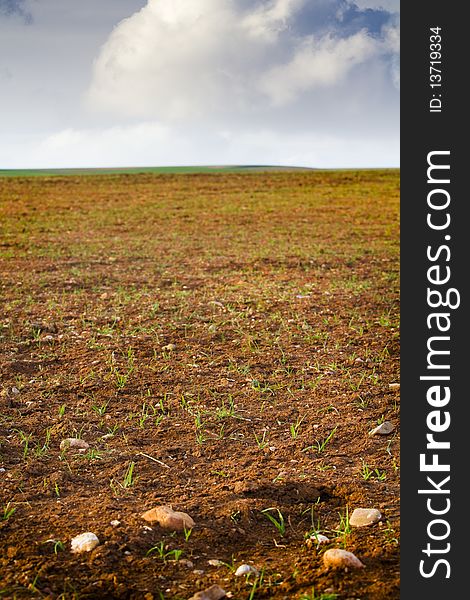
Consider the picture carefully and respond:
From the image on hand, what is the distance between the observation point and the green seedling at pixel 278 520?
2.64 metres

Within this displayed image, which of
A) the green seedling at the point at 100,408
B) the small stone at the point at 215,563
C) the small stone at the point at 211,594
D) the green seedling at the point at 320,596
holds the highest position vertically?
the green seedling at the point at 100,408

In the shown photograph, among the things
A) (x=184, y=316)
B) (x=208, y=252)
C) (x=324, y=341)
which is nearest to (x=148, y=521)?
(x=324, y=341)

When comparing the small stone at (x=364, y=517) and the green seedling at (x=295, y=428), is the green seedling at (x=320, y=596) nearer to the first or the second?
the small stone at (x=364, y=517)

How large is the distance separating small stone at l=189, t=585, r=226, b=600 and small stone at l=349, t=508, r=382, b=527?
0.68 meters

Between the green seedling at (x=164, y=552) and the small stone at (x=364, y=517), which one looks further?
the small stone at (x=364, y=517)

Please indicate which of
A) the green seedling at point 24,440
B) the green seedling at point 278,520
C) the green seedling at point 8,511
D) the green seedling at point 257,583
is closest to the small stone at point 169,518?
the green seedling at point 278,520

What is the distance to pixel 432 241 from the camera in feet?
6.09

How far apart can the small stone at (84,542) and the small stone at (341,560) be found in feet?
2.77

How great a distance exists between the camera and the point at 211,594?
2.19 metres

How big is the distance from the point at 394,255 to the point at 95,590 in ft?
25.8

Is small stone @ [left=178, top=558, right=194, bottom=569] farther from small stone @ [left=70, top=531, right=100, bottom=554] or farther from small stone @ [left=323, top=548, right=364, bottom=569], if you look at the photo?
small stone @ [left=323, top=548, right=364, bottom=569]

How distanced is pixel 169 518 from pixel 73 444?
39.3 inches

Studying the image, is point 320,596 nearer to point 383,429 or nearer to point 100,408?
point 383,429

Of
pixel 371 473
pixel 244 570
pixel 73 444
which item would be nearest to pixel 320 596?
pixel 244 570
